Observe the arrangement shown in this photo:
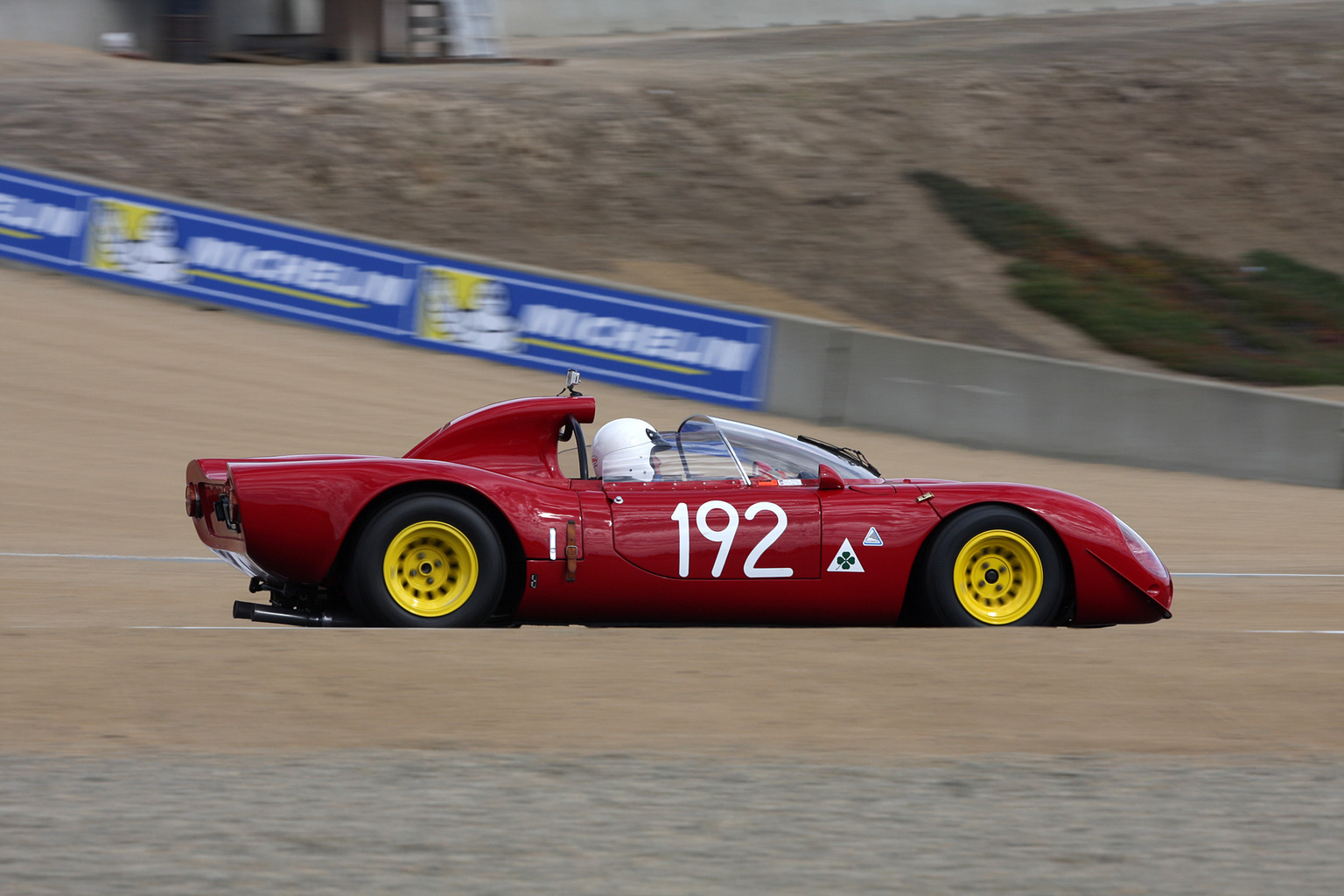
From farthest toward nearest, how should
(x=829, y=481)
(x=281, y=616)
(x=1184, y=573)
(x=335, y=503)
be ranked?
(x=1184, y=573) → (x=829, y=481) → (x=281, y=616) → (x=335, y=503)

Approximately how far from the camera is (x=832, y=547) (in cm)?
716

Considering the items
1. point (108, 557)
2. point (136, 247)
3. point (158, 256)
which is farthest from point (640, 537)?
point (136, 247)

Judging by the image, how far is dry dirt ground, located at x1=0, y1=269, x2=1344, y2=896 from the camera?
4.11 metres

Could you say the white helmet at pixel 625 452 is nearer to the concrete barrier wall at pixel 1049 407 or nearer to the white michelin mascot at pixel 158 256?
the concrete barrier wall at pixel 1049 407

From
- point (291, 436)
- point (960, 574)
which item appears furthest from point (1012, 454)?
point (960, 574)

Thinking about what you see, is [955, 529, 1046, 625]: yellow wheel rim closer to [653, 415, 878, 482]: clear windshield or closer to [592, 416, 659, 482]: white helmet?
[653, 415, 878, 482]: clear windshield

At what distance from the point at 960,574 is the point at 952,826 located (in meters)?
2.88

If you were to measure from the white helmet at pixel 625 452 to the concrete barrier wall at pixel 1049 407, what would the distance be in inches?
330

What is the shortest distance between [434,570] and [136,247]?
11256mm

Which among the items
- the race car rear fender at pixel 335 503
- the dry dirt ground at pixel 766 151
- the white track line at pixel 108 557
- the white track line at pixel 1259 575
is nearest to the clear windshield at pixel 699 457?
the race car rear fender at pixel 335 503

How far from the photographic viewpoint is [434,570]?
6930mm

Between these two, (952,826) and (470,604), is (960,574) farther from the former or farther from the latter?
(952,826)

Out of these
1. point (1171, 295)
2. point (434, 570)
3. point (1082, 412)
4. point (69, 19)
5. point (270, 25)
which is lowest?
point (434, 570)

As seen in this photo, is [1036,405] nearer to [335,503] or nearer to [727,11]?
[335,503]
